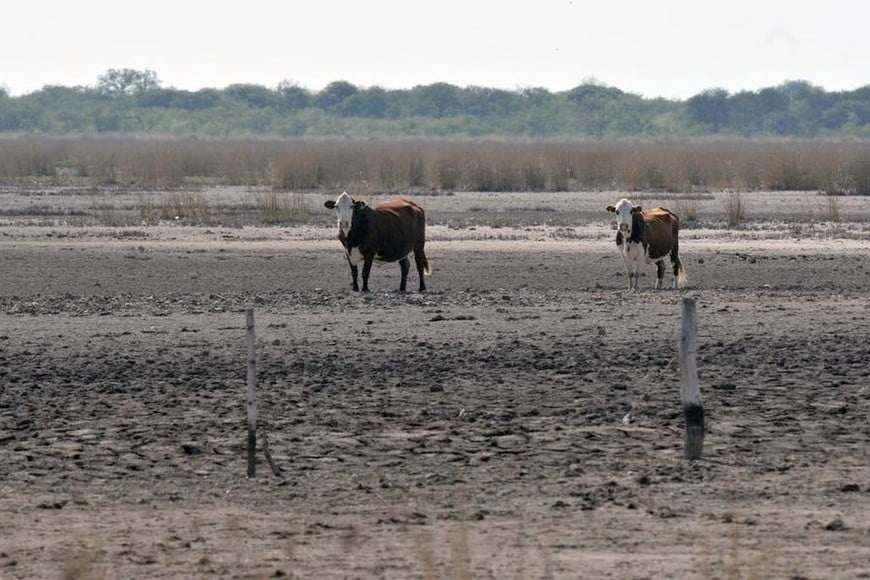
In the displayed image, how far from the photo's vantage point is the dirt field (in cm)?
891

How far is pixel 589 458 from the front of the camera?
443 inches

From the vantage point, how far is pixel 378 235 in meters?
21.7

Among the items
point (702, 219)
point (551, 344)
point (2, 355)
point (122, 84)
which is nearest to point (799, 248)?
point (702, 219)

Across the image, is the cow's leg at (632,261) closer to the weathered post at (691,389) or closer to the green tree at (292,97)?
the weathered post at (691,389)

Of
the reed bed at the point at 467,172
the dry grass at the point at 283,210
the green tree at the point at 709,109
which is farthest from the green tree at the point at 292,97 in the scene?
the dry grass at the point at 283,210

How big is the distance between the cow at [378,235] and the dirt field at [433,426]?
16.3 inches

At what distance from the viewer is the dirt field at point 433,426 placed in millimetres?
8906

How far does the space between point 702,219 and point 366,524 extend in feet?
84.2

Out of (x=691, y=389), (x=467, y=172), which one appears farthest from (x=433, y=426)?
(x=467, y=172)

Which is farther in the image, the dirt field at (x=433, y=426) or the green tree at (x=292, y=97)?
the green tree at (x=292, y=97)

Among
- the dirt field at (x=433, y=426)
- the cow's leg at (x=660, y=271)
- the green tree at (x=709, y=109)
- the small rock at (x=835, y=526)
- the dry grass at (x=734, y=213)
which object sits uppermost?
the green tree at (x=709, y=109)

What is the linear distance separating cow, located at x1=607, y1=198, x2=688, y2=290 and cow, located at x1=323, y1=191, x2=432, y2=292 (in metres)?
2.41

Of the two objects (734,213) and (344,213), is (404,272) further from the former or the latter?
(734,213)

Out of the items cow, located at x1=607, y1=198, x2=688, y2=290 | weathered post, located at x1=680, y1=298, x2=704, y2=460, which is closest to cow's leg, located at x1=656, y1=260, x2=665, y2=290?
cow, located at x1=607, y1=198, x2=688, y2=290
